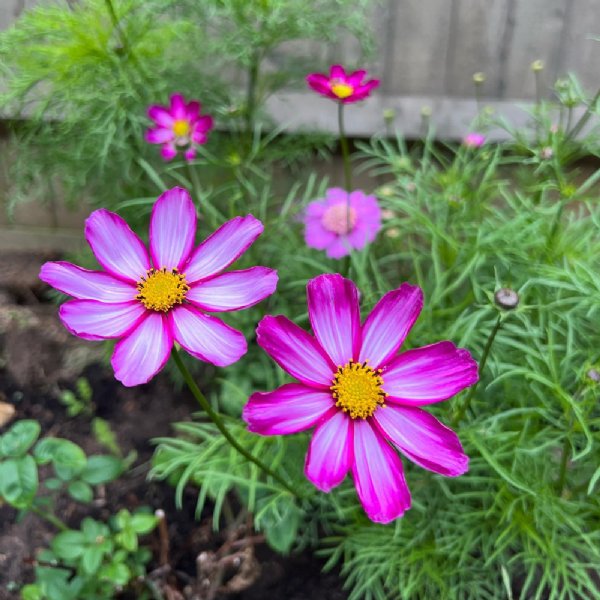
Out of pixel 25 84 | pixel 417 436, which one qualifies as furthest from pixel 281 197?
pixel 417 436

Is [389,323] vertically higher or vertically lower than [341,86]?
lower

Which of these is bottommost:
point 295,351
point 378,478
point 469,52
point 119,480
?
point 119,480

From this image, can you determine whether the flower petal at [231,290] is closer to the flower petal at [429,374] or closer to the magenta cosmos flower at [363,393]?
the magenta cosmos flower at [363,393]

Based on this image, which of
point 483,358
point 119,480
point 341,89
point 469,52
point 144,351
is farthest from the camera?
point 469,52

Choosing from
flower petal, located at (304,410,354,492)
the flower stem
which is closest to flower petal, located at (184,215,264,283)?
the flower stem

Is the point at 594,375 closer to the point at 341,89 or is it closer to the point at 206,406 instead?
the point at 206,406

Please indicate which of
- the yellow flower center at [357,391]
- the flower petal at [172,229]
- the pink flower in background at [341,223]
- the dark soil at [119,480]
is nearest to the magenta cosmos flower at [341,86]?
the pink flower in background at [341,223]

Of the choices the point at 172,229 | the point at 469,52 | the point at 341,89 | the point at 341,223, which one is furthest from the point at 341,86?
the point at 469,52
